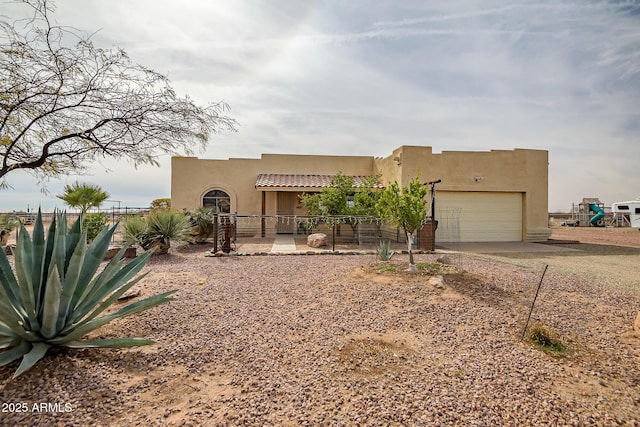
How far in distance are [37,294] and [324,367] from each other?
302cm

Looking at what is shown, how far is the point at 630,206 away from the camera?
81.4ft

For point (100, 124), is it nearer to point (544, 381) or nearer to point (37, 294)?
point (37, 294)

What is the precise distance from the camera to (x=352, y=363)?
11.8 feet

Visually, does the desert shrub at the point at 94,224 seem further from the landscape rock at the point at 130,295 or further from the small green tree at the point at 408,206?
the small green tree at the point at 408,206

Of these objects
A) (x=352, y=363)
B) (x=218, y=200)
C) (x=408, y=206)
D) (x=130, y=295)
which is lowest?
(x=352, y=363)

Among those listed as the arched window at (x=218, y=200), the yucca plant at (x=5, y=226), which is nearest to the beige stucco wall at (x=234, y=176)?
the arched window at (x=218, y=200)

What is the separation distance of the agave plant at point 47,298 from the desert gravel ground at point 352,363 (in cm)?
20

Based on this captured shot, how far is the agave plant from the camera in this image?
313 centimetres

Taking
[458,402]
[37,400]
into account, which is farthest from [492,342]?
[37,400]

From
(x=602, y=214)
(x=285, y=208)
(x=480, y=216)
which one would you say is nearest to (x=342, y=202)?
(x=285, y=208)

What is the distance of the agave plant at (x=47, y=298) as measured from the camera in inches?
123

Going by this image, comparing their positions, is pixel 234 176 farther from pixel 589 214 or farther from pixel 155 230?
pixel 589 214

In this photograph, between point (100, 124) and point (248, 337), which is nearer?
point (248, 337)

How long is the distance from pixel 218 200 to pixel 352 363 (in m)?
15.9
